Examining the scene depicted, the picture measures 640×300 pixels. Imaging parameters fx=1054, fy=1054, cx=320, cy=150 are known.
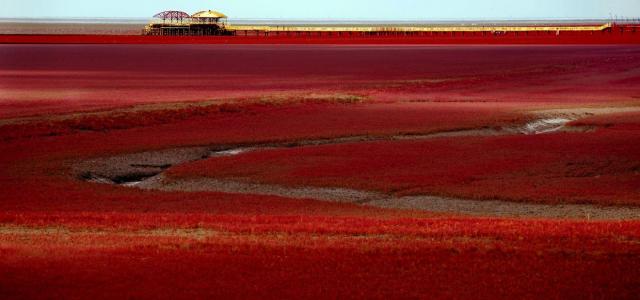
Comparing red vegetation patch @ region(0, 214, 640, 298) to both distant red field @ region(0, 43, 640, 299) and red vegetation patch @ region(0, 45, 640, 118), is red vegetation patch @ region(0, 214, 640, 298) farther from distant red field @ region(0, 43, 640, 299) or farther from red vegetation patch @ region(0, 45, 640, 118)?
red vegetation patch @ region(0, 45, 640, 118)

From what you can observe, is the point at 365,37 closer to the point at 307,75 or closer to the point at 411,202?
the point at 307,75

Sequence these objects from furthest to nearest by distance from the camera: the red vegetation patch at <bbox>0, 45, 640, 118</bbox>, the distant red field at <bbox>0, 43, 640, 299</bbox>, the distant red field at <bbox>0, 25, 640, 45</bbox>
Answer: the distant red field at <bbox>0, 25, 640, 45</bbox> < the red vegetation patch at <bbox>0, 45, 640, 118</bbox> < the distant red field at <bbox>0, 43, 640, 299</bbox>

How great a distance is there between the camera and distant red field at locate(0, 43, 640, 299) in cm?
1491

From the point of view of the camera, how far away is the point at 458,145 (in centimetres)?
3497

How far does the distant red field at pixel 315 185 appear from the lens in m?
14.9

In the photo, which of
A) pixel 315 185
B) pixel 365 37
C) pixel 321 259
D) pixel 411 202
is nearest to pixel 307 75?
pixel 315 185

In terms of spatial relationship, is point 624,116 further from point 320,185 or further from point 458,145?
point 320,185

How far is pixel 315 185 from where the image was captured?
91.9 feet

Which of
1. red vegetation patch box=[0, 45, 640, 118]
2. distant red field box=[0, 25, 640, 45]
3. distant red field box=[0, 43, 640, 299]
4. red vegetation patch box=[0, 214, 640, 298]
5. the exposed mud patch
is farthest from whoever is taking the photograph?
distant red field box=[0, 25, 640, 45]

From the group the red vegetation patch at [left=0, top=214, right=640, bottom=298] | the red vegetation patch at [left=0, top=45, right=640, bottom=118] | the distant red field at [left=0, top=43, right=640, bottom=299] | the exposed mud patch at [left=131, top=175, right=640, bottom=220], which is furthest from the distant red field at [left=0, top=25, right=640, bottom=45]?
the red vegetation patch at [left=0, top=214, right=640, bottom=298]

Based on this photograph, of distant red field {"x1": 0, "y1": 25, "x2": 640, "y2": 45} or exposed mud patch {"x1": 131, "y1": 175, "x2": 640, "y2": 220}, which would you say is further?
distant red field {"x1": 0, "y1": 25, "x2": 640, "y2": 45}

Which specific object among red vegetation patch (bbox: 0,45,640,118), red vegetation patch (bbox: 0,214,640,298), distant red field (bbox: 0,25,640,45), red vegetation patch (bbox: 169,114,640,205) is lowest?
distant red field (bbox: 0,25,640,45)

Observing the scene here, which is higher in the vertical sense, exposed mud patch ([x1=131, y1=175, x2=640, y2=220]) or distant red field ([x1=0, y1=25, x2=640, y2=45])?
exposed mud patch ([x1=131, y1=175, x2=640, y2=220])

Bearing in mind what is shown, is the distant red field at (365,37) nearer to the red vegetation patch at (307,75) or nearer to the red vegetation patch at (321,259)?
the red vegetation patch at (307,75)
